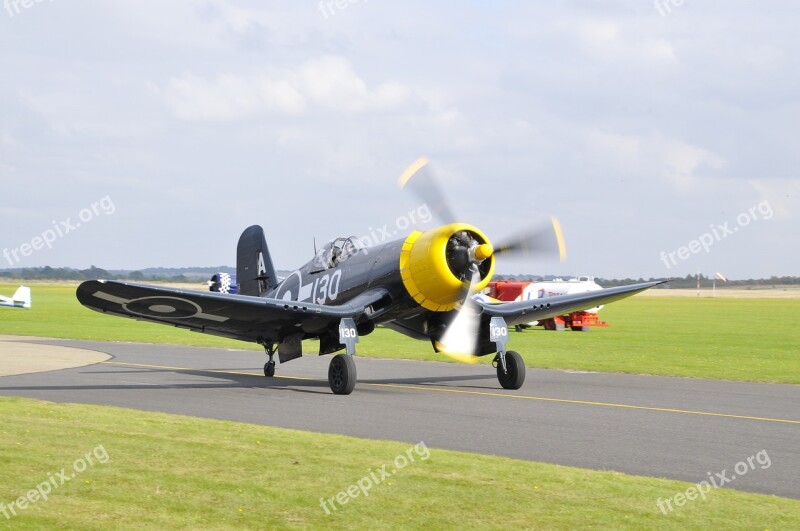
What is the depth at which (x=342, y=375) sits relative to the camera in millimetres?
16188

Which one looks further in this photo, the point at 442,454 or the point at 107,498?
the point at 442,454

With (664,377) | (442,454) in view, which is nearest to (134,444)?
(442,454)

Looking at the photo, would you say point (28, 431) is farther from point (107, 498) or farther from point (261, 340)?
point (261, 340)

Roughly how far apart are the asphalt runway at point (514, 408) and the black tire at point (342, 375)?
0.20 meters

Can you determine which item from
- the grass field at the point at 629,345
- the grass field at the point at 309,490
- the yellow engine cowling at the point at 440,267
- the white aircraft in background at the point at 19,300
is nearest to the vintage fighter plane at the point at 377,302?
the yellow engine cowling at the point at 440,267

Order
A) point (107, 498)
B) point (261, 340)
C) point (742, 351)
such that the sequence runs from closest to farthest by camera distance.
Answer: point (107, 498) < point (261, 340) < point (742, 351)

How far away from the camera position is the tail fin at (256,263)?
21.8m

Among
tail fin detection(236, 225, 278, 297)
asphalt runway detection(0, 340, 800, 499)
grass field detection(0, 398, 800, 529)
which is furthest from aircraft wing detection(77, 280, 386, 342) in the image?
grass field detection(0, 398, 800, 529)

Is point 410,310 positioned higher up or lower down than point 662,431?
higher up

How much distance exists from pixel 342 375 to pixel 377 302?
4.58ft

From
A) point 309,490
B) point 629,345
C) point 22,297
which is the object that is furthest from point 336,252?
point 22,297

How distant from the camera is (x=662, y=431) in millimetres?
11969

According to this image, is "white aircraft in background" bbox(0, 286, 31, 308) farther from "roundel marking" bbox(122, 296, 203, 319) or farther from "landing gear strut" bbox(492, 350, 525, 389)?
"landing gear strut" bbox(492, 350, 525, 389)

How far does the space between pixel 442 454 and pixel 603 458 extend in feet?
5.68
